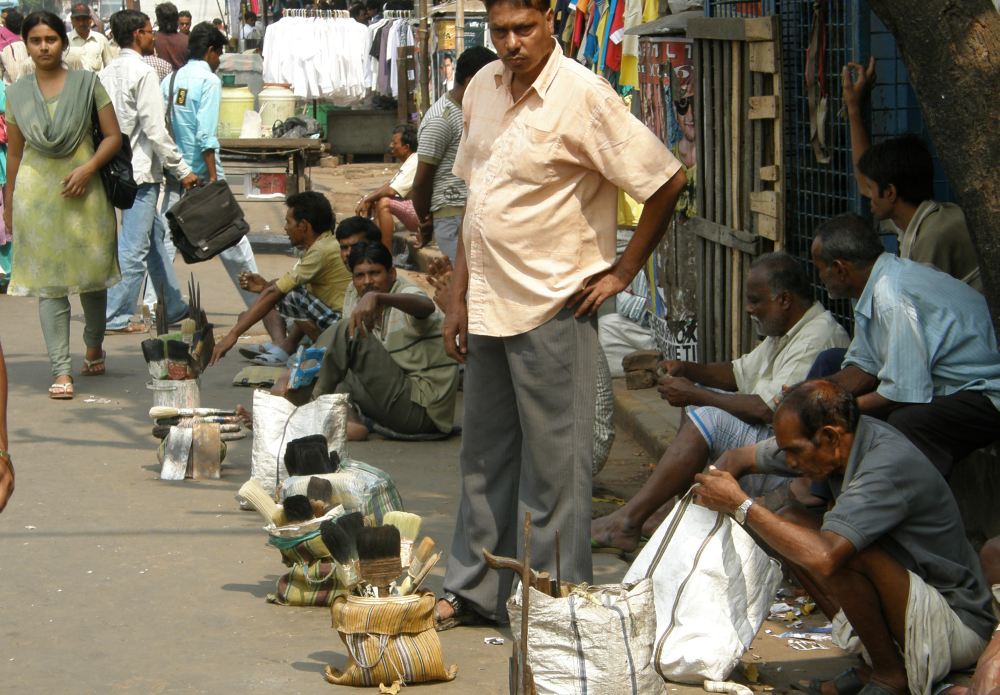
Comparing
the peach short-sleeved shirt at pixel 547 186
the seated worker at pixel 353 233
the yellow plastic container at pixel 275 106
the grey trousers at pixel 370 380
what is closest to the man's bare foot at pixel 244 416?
the grey trousers at pixel 370 380

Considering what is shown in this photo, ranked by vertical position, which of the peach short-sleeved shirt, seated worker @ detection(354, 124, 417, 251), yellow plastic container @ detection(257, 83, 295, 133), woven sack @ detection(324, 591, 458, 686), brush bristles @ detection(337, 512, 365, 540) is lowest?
woven sack @ detection(324, 591, 458, 686)

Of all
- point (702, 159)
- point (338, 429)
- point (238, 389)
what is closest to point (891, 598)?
point (338, 429)

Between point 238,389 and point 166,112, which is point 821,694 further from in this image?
point 166,112

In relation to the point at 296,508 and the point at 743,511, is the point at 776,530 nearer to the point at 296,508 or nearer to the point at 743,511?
the point at 743,511

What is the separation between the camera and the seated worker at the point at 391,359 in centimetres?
716

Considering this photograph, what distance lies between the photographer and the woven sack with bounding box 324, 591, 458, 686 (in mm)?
4188

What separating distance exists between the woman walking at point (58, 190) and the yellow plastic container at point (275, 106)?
13.1 meters

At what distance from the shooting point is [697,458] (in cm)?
527

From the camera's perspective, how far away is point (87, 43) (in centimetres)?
1664

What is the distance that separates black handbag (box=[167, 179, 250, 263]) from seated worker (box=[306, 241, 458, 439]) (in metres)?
2.30

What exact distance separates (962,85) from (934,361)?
1226 mm

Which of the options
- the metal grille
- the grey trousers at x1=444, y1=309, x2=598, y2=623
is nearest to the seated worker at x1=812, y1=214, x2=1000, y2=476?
the grey trousers at x1=444, y1=309, x2=598, y2=623

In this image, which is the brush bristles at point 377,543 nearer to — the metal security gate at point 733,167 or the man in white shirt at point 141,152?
the metal security gate at point 733,167

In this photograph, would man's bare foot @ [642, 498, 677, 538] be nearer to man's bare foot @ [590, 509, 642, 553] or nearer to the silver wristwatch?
man's bare foot @ [590, 509, 642, 553]
